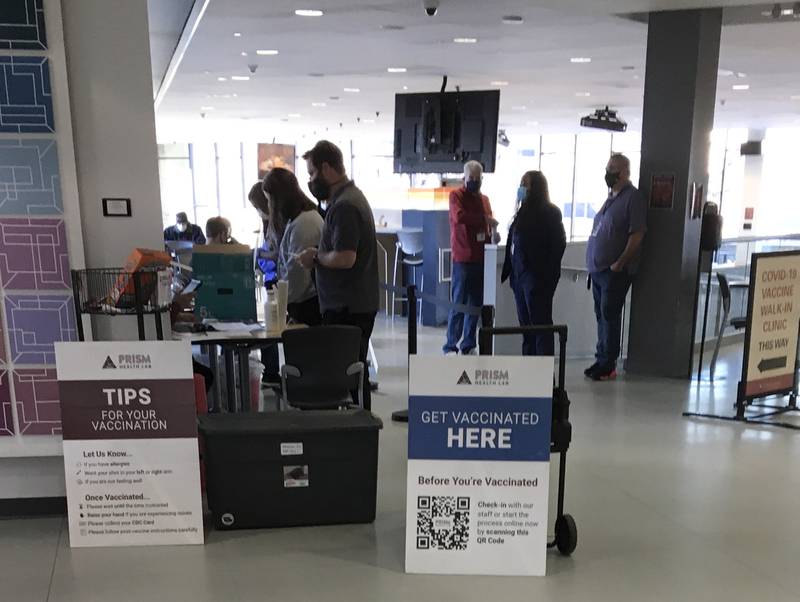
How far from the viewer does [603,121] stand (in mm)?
11008

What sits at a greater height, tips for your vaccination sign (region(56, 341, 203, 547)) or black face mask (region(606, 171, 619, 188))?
black face mask (region(606, 171, 619, 188))

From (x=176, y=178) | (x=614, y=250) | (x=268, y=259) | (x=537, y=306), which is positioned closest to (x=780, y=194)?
(x=614, y=250)

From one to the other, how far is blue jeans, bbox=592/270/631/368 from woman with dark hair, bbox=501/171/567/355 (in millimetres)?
386

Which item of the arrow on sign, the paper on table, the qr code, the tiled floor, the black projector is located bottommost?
the tiled floor

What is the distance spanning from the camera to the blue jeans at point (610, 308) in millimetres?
5176

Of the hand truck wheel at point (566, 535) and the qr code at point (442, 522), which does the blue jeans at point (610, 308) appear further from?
the qr code at point (442, 522)

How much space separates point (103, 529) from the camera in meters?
2.77

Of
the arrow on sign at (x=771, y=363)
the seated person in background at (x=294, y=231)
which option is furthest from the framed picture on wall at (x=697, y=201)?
the seated person in background at (x=294, y=231)

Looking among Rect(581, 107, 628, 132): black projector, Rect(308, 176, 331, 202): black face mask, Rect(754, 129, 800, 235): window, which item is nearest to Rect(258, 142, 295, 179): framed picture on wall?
Rect(581, 107, 628, 132): black projector

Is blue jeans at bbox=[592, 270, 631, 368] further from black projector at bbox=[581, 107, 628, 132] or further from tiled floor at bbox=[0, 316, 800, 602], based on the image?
black projector at bbox=[581, 107, 628, 132]

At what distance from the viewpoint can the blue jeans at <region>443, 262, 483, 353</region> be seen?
609cm

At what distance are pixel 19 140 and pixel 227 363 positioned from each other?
1.58 metres

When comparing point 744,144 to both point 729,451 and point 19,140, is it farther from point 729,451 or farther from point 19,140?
point 19,140

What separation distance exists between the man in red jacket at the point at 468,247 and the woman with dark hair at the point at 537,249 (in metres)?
0.91
